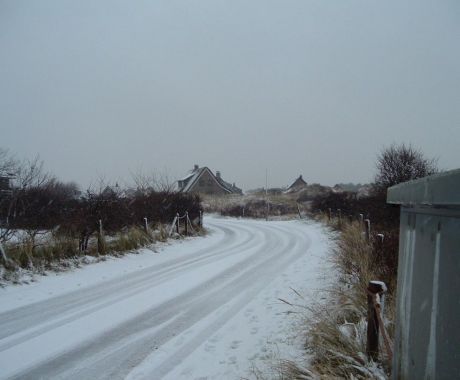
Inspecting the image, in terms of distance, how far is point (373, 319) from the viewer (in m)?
3.60

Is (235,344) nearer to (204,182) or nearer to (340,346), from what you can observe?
(340,346)

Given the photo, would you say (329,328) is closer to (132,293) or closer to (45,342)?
(45,342)

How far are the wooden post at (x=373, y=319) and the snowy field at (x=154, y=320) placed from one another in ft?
3.94

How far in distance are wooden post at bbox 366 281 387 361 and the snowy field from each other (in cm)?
120

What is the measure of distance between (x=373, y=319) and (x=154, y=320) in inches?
147

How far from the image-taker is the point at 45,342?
5203 millimetres

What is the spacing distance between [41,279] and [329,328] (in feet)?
22.6

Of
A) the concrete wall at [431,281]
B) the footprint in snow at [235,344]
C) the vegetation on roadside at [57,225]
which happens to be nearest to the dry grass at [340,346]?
the footprint in snow at [235,344]

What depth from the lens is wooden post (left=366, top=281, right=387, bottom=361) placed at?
3.45 meters

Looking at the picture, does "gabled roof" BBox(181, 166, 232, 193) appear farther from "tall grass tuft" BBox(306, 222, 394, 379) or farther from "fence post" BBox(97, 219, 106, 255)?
"tall grass tuft" BBox(306, 222, 394, 379)

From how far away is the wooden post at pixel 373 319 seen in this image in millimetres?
3451

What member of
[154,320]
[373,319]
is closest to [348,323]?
[373,319]

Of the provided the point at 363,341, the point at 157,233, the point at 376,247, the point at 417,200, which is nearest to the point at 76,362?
the point at 363,341

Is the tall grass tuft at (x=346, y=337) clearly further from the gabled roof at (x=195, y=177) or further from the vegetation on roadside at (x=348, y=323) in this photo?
the gabled roof at (x=195, y=177)
